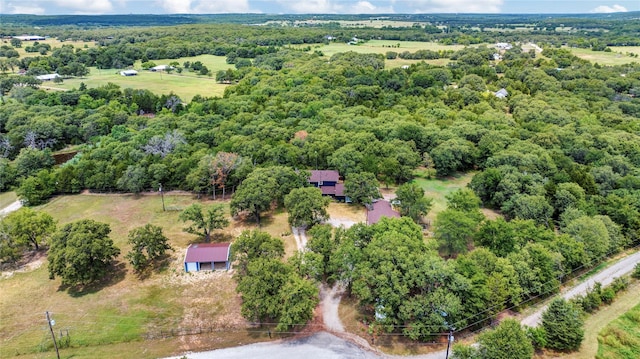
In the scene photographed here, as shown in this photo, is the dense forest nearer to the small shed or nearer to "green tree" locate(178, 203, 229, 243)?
"green tree" locate(178, 203, 229, 243)

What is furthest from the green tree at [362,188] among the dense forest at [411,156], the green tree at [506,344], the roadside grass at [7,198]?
the roadside grass at [7,198]

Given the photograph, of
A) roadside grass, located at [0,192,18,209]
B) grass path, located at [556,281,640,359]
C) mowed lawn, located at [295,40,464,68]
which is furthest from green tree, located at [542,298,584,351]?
mowed lawn, located at [295,40,464,68]

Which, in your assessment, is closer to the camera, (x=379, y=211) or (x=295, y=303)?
(x=295, y=303)

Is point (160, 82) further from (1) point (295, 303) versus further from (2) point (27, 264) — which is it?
(1) point (295, 303)

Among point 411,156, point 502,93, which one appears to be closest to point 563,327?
point 411,156

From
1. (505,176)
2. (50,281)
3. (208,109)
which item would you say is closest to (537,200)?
(505,176)
